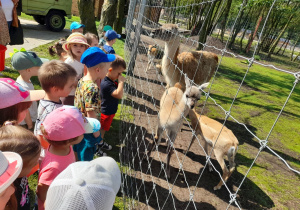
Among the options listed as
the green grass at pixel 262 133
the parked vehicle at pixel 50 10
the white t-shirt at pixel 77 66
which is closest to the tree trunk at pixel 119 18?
the parked vehicle at pixel 50 10

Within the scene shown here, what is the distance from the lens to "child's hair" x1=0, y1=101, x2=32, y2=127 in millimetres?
1716

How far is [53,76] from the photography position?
2.08 m

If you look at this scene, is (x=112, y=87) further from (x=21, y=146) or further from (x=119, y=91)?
(x=21, y=146)

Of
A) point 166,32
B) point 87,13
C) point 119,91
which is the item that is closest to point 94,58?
point 119,91

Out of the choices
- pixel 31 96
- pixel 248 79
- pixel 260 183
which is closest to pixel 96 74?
pixel 31 96

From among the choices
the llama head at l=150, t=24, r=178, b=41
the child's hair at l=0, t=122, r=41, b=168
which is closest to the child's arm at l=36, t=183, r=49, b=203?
the child's hair at l=0, t=122, r=41, b=168

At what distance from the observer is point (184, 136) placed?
4.41 metres

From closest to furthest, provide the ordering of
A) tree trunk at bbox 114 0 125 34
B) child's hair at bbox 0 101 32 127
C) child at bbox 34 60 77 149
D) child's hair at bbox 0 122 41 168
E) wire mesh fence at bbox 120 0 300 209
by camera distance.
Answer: child's hair at bbox 0 122 41 168 < child's hair at bbox 0 101 32 127 < child at bbox 34 60 77 149 < wire mesh fence at bbox 120 0 300 209 < tree trunk at bbox 114 0 125 34

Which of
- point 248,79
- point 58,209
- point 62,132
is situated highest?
point 58,209

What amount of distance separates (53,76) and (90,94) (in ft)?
1.22

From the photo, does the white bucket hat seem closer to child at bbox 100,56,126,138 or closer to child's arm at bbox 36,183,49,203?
child's arm at bbox 36,183,49,203

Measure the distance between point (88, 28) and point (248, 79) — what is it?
7880 millimetres

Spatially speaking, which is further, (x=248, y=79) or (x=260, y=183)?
(x=248, y=79)

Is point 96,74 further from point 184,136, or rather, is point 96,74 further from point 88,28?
point 88,28
